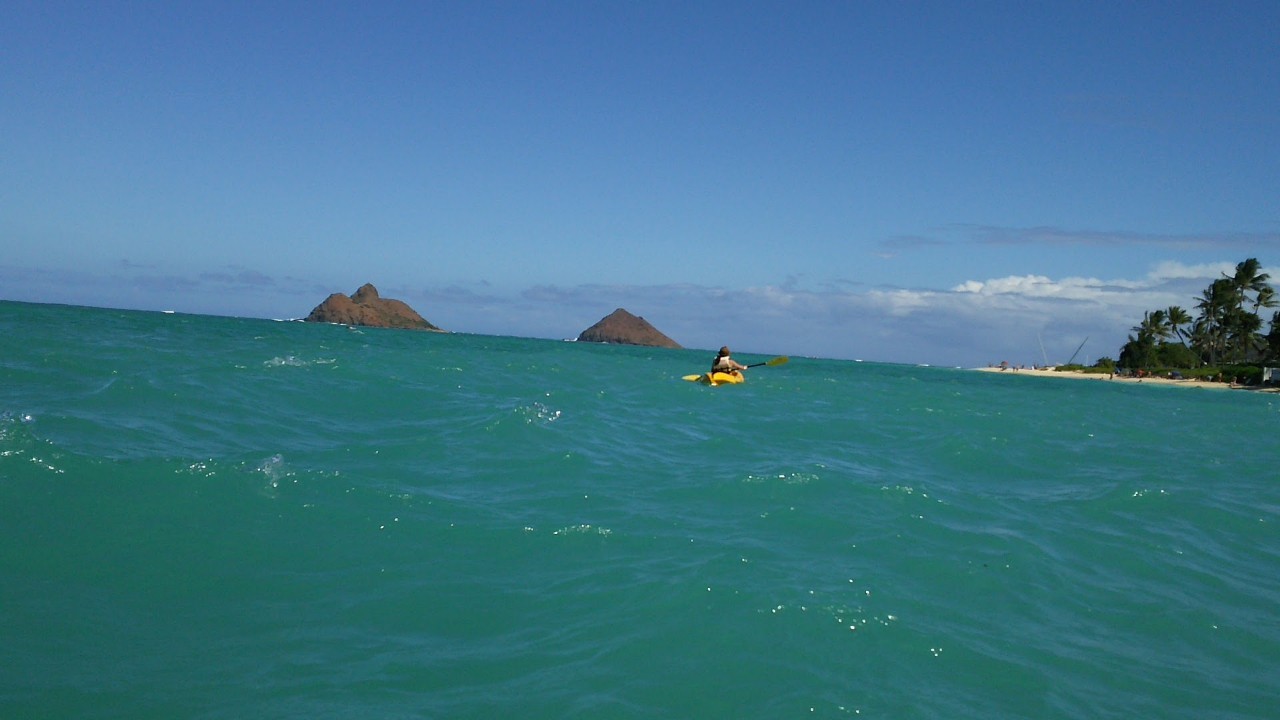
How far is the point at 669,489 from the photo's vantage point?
9.65 meters

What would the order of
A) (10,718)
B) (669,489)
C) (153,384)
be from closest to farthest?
(10,718)
(669,489)
(153,384)

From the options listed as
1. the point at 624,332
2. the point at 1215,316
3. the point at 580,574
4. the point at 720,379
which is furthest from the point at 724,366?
the point at 624,332

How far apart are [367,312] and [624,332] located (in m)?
52.6

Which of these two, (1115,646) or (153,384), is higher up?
(153,384)

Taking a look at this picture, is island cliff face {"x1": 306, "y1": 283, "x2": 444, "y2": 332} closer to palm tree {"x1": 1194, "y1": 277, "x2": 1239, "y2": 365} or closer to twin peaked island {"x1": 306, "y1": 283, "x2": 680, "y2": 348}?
twin peaked island {"x1": 306, "y1": 283, "x2": 680, "y2": 348}

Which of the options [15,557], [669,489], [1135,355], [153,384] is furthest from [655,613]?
[1135,355]

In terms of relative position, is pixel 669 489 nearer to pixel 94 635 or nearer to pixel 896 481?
pixel 896 481

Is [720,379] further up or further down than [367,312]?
further down

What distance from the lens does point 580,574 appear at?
644cm

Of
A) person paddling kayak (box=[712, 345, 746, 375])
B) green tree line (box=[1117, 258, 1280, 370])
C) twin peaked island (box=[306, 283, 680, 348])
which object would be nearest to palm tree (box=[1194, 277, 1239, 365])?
green tree line (box=[1117, 258, 1280, 370])

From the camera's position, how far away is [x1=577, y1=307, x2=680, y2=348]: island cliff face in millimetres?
158125

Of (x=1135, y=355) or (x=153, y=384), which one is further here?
(x=1135, y=355)

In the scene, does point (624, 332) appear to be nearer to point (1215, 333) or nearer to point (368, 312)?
point (368, 312)

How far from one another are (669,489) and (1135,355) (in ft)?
310
